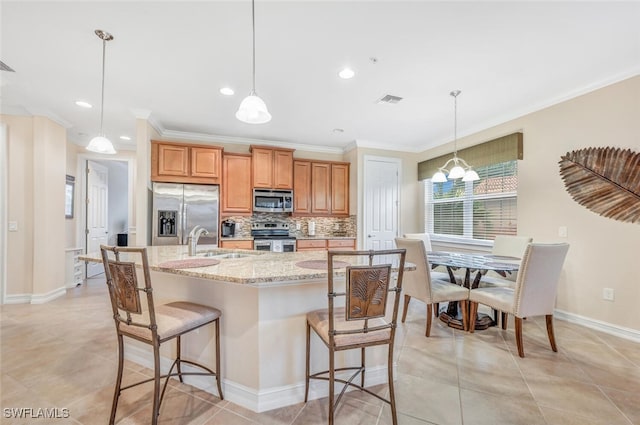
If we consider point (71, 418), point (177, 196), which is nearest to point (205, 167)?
point (177, 196)

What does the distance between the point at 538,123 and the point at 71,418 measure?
5056mm

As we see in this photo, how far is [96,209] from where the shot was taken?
5766 millimetres

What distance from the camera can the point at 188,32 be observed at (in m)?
2.24

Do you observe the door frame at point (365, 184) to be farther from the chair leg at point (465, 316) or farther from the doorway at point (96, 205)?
the doorway at point (96, 205)

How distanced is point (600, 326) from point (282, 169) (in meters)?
4.53

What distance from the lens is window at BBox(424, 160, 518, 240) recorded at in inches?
157

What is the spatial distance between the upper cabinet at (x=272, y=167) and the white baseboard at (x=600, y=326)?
409cm

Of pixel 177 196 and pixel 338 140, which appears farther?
pixel 338 140

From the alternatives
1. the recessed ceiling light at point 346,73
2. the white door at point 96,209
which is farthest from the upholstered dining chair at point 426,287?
the white door at point 96,209

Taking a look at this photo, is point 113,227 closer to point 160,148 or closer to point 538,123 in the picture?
point 160,148

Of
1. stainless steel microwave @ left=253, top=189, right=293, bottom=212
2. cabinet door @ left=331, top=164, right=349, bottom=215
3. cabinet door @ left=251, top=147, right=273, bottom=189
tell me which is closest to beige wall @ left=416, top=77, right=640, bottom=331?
cabinet door @ left=331, top=164, right=349, bottom=215

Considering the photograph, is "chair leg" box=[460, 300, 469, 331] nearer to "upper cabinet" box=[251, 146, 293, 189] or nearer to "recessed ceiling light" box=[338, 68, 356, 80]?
"recessed ceiling light" box=[338, 68, 356, 80]

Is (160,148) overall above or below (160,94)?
below

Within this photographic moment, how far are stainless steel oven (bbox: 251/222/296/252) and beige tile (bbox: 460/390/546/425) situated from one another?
130 inches
